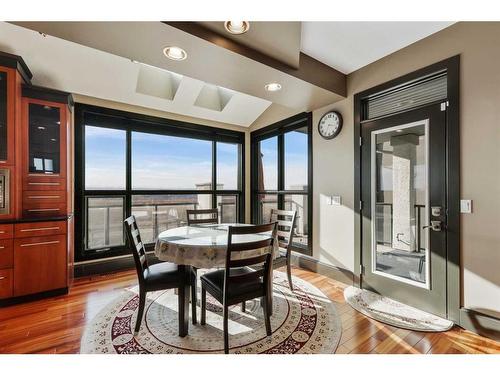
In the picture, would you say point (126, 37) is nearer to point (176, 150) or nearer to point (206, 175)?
point (176, 150)

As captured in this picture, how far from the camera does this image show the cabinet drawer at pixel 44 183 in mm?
2681

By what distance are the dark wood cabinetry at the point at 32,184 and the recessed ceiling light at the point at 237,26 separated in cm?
232

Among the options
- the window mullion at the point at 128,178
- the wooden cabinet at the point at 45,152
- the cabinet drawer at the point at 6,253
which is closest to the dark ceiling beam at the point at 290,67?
the wooden cabinet at the point at 45,152

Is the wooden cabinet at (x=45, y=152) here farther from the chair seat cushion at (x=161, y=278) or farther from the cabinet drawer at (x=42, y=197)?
the chair seat cushion at (x=161, y=278)

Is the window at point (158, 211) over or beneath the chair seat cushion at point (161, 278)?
over

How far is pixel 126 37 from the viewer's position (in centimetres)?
187

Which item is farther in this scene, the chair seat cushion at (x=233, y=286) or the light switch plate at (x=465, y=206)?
the light switch plate at (x=465, y=206)

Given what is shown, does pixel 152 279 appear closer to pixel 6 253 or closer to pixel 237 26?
pixel 6 253

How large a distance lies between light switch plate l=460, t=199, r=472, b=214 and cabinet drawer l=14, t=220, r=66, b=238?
13.7ft

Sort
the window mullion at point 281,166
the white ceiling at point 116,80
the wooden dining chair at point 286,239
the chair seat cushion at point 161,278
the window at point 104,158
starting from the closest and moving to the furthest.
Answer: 1. the chair seat cushion at point 161,278
2. the white ceiling at point 116,80
3. the wooden dining chair at point 286,239
4. the window at point 104,158
5. the window mullion at point 281,166

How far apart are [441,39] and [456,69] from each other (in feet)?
1.23

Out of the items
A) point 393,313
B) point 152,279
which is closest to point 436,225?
point 393,313

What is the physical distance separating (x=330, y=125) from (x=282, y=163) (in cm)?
125
